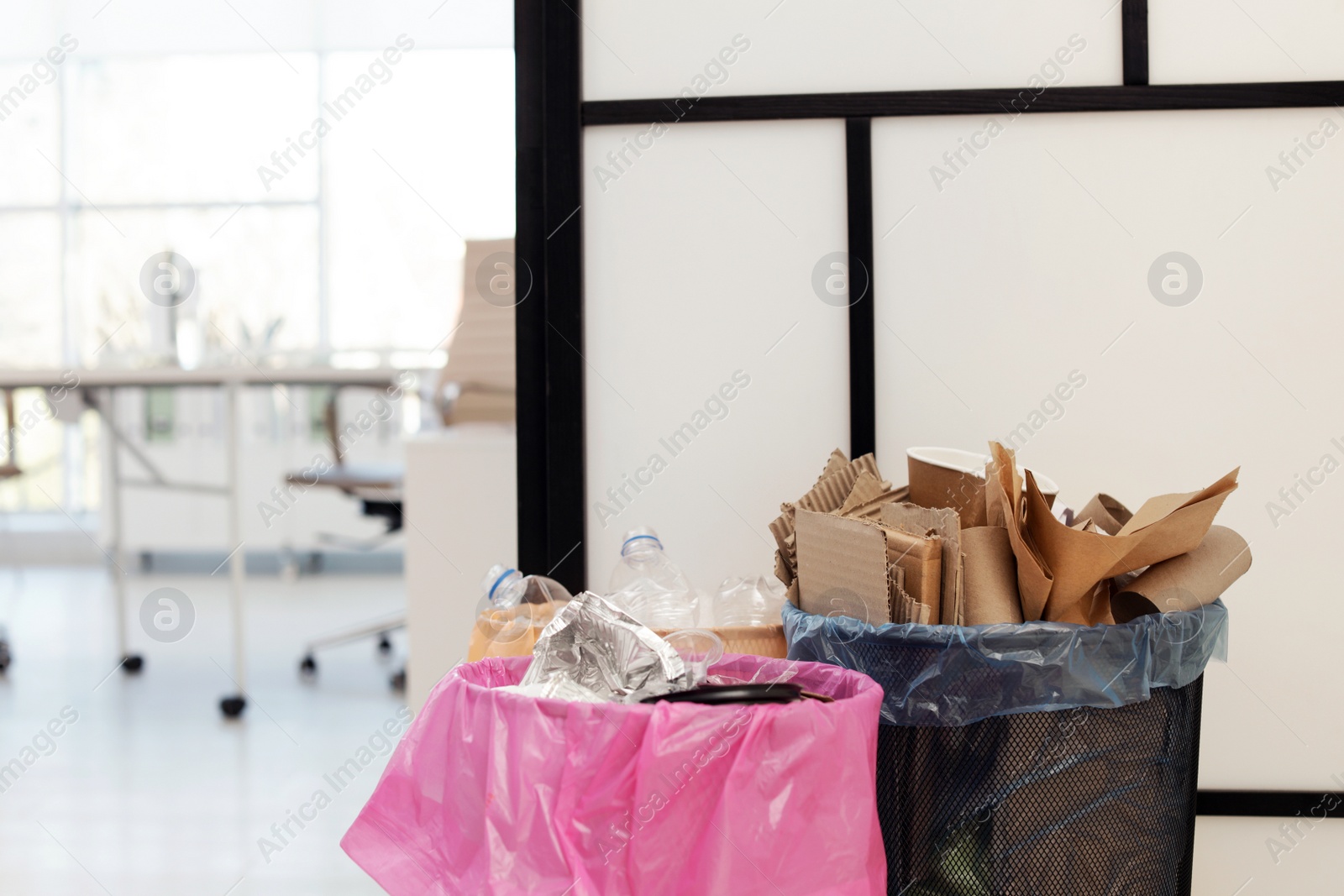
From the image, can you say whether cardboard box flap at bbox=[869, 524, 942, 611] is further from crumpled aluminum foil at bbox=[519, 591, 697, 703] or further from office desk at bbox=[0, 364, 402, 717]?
office desk at bbox=[0, 364, 402, 717]

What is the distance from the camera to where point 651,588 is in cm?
129

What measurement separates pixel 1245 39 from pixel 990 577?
0.98 meters

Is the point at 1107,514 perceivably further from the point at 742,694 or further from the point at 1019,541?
the point at 742,694

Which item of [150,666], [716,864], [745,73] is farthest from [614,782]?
[150,666]

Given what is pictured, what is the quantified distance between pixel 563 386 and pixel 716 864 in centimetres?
86

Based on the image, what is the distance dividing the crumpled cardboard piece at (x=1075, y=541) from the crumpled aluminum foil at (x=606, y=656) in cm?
40

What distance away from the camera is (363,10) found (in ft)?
14.8

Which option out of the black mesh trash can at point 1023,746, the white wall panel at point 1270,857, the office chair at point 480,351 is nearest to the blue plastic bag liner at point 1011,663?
the black mesh trash can at point 1023,746

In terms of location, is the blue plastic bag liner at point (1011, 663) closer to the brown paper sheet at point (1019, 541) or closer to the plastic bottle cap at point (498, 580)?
the brown paper sheet at point (1019, 541)

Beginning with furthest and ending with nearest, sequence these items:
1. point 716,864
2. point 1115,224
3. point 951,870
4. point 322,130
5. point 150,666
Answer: point 322,130, point 150,666, point 1115,224, point 951,870, point 716,864

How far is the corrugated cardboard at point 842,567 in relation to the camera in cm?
100

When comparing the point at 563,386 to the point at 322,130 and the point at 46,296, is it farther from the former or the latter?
the point at 46,296

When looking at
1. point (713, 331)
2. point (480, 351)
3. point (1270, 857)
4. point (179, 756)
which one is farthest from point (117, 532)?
point (1270, 857)

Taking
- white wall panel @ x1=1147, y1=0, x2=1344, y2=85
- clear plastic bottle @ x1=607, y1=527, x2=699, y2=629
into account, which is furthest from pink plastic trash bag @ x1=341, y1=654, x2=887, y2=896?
white wall panel @ x1=1147, y1=0, x2=1344, y2=85
